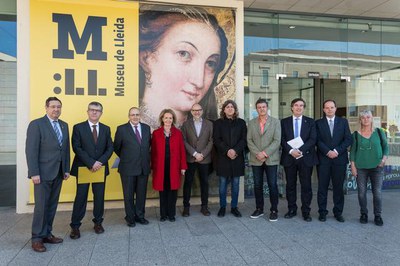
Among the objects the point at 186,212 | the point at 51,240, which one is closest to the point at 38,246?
the point at 51,240

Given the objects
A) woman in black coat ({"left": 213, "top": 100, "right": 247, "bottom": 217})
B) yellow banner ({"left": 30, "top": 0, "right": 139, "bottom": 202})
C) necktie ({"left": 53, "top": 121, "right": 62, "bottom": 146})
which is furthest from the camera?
yellow banner ({"left": 30, "top": 0, "right": 139, "bottom": 202})

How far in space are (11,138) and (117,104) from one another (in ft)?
6.56

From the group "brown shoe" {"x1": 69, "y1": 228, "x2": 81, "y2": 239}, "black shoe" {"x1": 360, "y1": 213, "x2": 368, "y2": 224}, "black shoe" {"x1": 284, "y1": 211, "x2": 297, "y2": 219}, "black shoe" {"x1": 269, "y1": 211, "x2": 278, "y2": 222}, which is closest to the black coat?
"black shoe" {"x1": 269, "y1": 211, "x2": 278, "y2": 222}

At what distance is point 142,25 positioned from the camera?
582cm

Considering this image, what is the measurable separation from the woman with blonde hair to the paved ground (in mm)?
343

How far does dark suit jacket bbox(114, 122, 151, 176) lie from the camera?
4.67 metres

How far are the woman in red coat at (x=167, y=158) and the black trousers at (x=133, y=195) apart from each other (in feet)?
0.69

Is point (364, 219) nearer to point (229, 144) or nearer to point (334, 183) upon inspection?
point (334, 183)

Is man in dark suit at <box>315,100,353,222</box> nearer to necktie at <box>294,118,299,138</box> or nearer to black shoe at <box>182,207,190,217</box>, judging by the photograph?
necktie at <box>294,118,299,138</box>

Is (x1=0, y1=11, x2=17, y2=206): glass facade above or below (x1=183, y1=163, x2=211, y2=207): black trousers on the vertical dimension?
above

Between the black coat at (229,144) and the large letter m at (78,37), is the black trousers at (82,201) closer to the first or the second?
the black coat at (229,144)

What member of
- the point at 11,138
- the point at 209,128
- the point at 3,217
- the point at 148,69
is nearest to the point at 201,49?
the point at 148,69

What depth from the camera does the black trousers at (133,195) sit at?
15.5 ft

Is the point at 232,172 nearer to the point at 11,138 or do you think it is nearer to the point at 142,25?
the point at 142,25
